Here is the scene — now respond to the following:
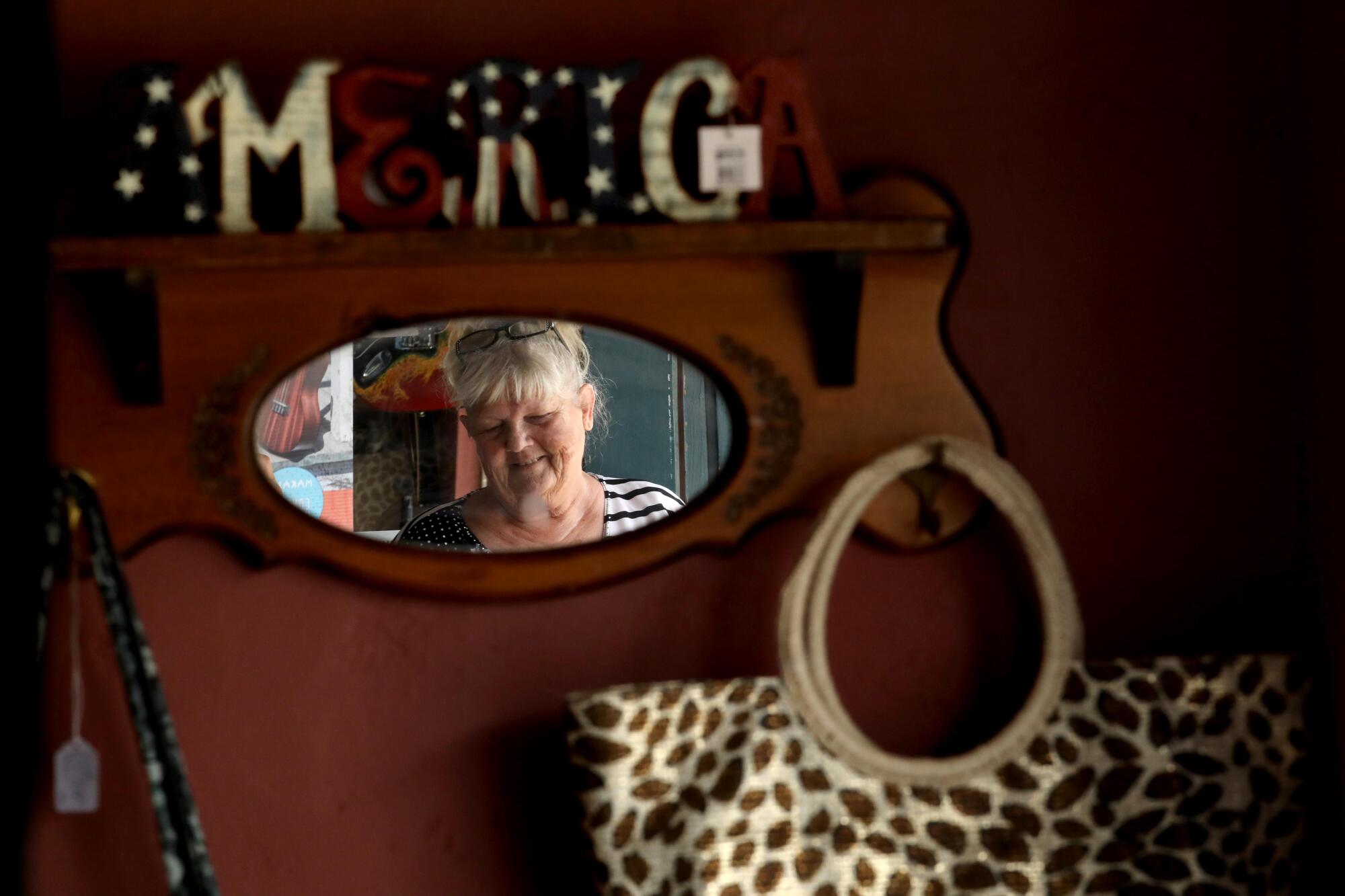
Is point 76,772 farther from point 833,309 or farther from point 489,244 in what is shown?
A: point 833,309

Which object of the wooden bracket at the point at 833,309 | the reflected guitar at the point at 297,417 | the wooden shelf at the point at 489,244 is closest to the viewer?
the wooden shelf at the point at 489,244

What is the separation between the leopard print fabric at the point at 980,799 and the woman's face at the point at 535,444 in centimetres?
84

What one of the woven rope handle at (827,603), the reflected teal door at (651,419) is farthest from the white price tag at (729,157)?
the reflected teal door at (651,419)

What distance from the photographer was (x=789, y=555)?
1488 millimetres

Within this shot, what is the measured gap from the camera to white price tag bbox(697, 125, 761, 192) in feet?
4.58

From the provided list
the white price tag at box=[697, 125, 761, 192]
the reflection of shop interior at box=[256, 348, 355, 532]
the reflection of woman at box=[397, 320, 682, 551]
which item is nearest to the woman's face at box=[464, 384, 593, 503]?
the reflection of woman at box=[397, 320, 682, 551]

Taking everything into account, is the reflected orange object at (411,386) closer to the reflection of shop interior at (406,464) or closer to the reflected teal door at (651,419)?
the reflection of shop interior at (406,464)

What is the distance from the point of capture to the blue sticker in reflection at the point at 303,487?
6.57ft

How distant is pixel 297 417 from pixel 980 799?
125 centimetres

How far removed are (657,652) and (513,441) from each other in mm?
772

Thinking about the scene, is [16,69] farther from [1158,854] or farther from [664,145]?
[1158,854]

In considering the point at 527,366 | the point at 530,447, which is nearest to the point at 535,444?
the point at 530,447

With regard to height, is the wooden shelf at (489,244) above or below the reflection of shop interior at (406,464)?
above

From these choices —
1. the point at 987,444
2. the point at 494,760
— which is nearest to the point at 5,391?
the point at 494,760
